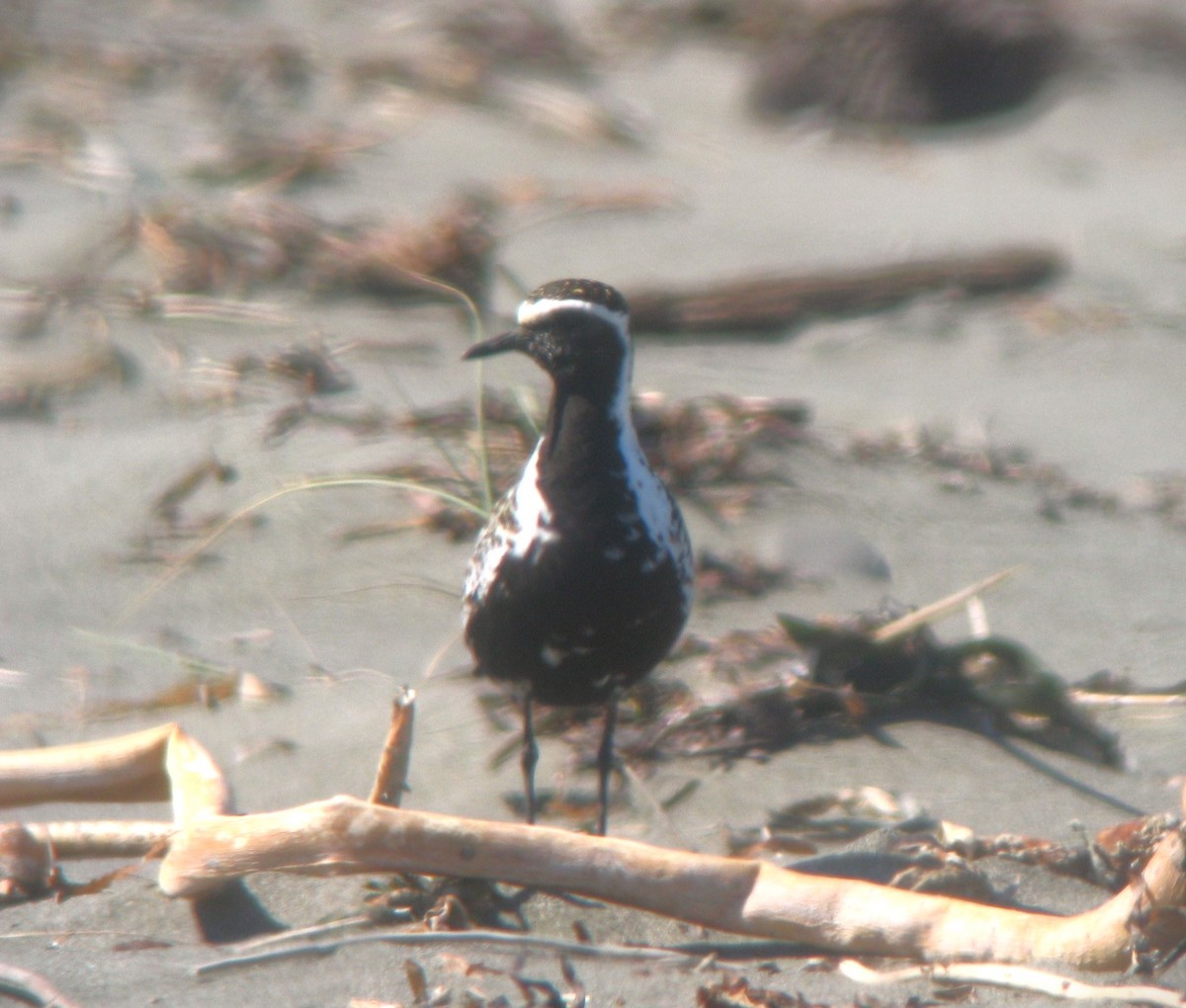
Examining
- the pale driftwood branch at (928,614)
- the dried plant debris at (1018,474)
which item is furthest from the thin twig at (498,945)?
the dried plant debris at (1018,474)

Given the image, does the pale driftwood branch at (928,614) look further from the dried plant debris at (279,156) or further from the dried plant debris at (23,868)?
the dried plant debris at (279,156)

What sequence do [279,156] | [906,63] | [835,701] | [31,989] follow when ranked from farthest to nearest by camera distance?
[906,63] → [279,156] → [835,701] → [31,989]

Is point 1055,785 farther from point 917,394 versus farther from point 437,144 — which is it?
point 437,144

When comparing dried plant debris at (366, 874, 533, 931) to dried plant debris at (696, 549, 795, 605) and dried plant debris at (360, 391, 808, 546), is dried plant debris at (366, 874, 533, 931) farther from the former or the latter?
dried plant debris at (360, 391, 808, 546)

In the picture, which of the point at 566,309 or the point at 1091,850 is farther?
the point at 566,309

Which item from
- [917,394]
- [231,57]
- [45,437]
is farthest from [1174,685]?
[231,57]

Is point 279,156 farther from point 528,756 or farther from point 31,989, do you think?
point 31,989

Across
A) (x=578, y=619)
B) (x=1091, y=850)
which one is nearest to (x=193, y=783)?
(x=578, y=619)

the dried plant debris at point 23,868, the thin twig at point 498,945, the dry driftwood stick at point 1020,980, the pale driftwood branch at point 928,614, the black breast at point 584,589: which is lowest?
the dry driftwood stick at point 1020,980
